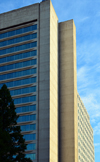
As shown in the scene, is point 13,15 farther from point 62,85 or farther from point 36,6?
point 62,85

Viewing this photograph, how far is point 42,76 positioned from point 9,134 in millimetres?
31467

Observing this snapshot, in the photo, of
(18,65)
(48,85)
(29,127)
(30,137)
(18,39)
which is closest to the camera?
(30,137)

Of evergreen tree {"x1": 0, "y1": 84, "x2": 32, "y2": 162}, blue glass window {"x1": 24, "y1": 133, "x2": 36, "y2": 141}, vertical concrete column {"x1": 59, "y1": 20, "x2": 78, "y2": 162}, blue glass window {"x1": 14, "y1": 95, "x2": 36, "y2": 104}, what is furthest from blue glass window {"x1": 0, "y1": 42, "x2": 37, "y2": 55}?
evergreen tree {"x1": 0, "y1": 84, "x2": 32, "y2": 162}

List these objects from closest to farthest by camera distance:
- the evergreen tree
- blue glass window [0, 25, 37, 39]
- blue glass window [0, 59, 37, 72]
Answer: the evergreen tree, blue glass window [0, 59, 37, 72], blue glass window [0, 25, 37, 39]

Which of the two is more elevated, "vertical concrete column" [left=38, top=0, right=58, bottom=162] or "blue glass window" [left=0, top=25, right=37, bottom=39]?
"blue glass window" [left=0, top=25, right=37, bottom=39]

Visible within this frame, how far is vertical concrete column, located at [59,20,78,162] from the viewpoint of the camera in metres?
75.8

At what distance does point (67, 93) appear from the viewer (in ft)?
264

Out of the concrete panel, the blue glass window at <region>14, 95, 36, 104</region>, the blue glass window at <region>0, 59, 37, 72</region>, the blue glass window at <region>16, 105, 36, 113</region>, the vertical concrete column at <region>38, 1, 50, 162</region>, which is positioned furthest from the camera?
the concrete panel

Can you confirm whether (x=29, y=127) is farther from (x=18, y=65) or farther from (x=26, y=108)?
(x=18, y=65)

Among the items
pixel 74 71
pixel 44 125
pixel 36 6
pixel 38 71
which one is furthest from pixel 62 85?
pixel 36 6

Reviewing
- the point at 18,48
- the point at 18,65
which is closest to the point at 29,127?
the point at 18,65

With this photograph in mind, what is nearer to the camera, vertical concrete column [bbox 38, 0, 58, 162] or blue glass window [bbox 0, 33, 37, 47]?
vertical concrete column [bbox 38, 0, 58, 162]

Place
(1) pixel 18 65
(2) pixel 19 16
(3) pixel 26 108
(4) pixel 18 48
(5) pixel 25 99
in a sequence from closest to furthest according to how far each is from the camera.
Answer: (3) pixel 26 108
(5) pixel 25 99
(1) pixel 18 65
(4) pixel 18 48
(2) pixel 19 16

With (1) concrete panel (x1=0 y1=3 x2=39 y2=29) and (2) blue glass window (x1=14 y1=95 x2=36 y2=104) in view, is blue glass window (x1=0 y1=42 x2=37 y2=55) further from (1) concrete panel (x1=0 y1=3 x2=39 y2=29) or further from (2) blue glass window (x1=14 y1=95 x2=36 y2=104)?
(2) blue glass window (x1=14 y1=95 x2=36 y2=104)
